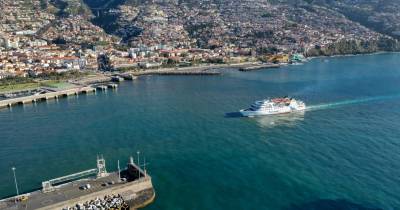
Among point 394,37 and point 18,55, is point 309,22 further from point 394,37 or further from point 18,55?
point 18,55

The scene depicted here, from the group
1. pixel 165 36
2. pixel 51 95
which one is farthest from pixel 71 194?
pixel 165 36

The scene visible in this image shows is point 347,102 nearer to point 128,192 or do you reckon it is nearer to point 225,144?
point 225,144

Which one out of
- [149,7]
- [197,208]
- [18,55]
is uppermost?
[149,7]

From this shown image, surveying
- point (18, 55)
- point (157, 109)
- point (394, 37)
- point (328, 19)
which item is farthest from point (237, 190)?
point (328, 19)

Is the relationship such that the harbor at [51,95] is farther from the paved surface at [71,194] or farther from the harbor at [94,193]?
the paved surface at [71,194]

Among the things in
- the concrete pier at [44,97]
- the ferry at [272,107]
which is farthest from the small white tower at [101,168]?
the concrete pier at [44,97]

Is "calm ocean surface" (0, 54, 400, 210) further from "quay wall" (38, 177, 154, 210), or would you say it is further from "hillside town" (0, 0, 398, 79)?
"hillside town" (0, 0, 398, 79)
